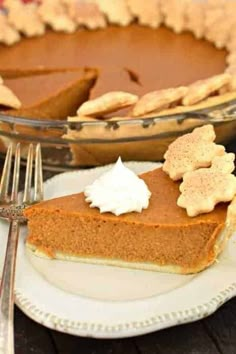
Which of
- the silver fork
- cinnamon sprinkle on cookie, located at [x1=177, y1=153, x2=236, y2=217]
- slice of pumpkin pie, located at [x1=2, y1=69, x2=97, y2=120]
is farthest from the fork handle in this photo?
slice of pumpkin pie, located at [x1=2, y1=69, x2=97, y2=120]

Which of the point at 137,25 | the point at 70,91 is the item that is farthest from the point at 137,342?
the point at 137,25

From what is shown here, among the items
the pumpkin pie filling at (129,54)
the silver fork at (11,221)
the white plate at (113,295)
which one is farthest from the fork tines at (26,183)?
the pumpkin pie filling at (129,54)

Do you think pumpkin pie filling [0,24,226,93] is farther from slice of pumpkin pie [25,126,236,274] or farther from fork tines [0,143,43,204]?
slice of pumpkin pie [25,126,236,274]

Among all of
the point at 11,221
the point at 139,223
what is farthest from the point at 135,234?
the point at 11,221

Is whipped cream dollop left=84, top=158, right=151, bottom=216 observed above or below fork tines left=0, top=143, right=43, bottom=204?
below

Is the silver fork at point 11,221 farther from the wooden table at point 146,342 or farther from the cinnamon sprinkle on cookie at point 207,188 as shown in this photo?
the cinnamon sprinkle on cookie at point 207,188

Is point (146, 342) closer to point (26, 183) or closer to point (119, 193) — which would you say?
point (119, 193)

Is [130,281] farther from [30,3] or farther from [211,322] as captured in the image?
[30,3]
